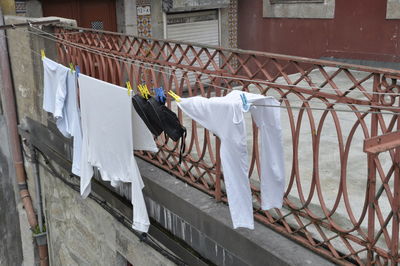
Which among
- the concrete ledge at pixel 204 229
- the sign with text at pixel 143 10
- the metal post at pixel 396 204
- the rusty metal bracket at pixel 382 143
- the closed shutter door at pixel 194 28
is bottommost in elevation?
the concrete ledge at pixel 204 229

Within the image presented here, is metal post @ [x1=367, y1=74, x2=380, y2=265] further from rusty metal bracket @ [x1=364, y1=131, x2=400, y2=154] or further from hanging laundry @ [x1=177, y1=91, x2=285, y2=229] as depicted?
hanging laundry @ [x1=177, y1=91, x2=285, y2=229]

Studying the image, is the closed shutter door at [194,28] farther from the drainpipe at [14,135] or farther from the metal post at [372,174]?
the metal post at [372,174]

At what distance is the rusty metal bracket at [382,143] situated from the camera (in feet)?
7.73

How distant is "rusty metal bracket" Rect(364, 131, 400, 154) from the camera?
92.8 inches

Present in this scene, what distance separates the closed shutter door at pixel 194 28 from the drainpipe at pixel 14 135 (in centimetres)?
391

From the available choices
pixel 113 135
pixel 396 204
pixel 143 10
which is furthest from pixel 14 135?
pixel 396 204

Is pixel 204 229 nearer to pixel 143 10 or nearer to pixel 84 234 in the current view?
pixel 84 234

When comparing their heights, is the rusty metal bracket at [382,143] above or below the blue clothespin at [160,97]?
below

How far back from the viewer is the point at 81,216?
6.21 m

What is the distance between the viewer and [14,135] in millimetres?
7910

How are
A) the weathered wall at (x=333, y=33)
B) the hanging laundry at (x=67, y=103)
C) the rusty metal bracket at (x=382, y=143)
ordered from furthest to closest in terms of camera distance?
1. the weathered wall at (x=333, y=33)
2. the hanging laundry at (x=67, y=103)
3. the rusty metal bracket at (x=382, y=143)

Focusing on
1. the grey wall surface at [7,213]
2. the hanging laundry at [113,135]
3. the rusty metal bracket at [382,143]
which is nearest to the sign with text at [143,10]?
the grey wall surface at [7,213]

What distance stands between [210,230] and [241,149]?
2.85 feet

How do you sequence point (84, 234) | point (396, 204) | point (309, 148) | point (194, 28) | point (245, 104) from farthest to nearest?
1. point (194, 28)
2. point (84, 234)
3. point (309, 148)
4. point (245, 104)
5. point (396, 204)
